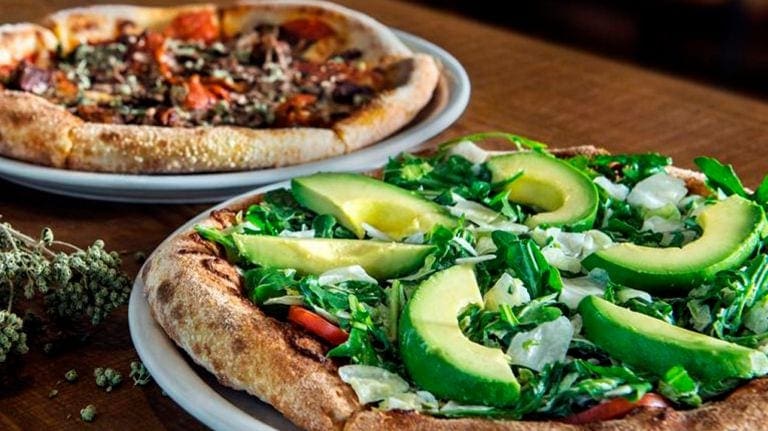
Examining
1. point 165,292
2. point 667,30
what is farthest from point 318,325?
point 667,30

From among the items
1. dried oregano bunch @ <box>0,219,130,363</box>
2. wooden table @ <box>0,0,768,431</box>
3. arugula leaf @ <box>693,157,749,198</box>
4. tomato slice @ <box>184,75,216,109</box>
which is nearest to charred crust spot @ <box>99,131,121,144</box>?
wooden table @ <box>0,0,768,431</box>

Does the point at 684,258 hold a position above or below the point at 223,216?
above

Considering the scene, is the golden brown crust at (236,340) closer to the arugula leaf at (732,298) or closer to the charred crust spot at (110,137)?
the arugula leaf at (732,298)

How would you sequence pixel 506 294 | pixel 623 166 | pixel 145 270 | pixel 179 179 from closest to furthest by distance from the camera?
pixel 506 294 < pixel 145 270 < pixel 623 166 < pixel 179 179

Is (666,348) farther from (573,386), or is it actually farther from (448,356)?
(448,356)

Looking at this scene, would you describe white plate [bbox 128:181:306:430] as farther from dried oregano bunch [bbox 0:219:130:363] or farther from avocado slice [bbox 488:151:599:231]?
avocado slice [bbox 488:151:599:231]

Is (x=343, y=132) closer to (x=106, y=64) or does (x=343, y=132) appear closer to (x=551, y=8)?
(x=106, y=64)

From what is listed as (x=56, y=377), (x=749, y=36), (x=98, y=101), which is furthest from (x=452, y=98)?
(x=749, y=36)
